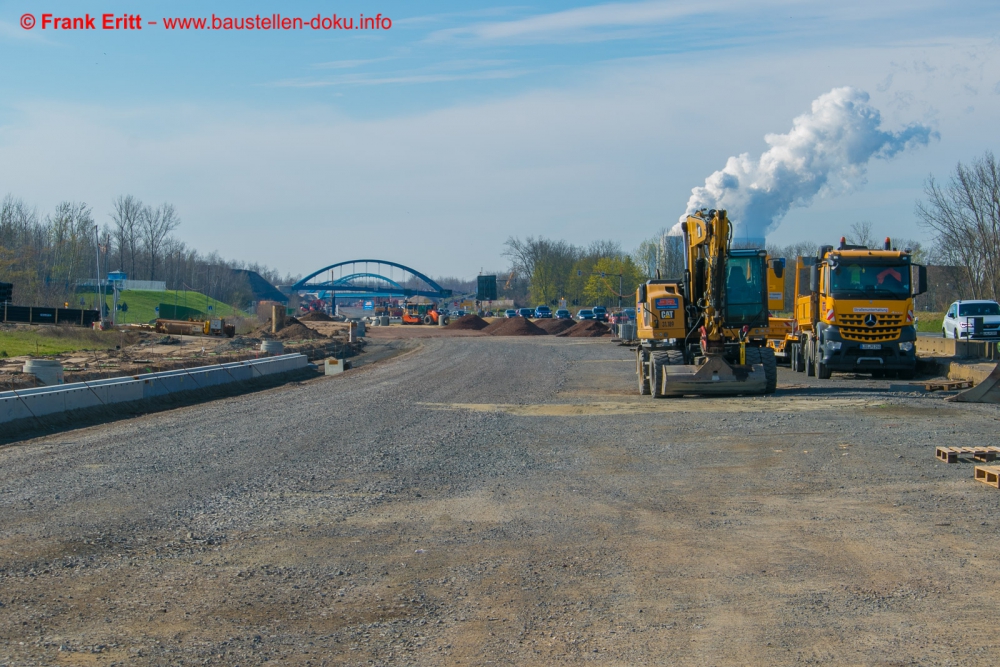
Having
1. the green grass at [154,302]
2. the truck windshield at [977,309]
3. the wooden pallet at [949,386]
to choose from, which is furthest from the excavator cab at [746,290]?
the green grass at [154,302]

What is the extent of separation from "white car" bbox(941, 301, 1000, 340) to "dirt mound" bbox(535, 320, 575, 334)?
39314mm

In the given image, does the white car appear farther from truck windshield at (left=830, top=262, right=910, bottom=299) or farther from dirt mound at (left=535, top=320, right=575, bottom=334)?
dirt mound at (left=535, top=320, right=575, bottom=334)

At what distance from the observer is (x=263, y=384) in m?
25.9

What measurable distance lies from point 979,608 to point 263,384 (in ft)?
73.8

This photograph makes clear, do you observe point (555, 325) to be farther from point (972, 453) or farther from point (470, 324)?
point (972, 453)

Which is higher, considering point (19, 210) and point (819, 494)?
point (19, 210)

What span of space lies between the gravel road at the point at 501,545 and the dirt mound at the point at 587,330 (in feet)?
174

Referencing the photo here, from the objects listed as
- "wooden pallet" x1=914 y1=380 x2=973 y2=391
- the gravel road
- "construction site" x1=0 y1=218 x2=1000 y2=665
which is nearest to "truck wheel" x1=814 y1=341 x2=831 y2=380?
"construction site" x1=0 y1=218 x2=1000 y2=665

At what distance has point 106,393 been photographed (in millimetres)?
18047

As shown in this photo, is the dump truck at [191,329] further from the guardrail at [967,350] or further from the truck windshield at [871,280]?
the truck windshield at [871,280]

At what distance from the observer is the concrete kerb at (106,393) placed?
15.3 m

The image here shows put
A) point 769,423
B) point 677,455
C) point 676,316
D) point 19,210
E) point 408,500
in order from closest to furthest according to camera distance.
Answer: point 408,500
point 677,455
point 769,423
point 676,316
point 19,210

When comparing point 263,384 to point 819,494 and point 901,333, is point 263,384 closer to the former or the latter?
point 901,333

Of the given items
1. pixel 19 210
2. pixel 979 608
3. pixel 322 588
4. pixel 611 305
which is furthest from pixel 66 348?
pixel 611 305
